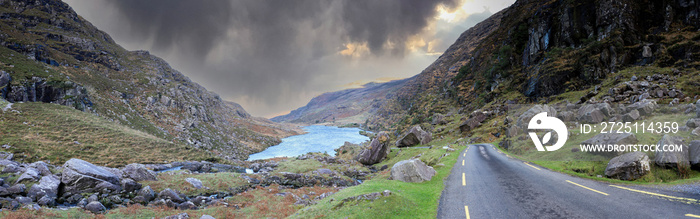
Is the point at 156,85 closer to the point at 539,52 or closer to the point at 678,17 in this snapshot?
the point at 539,52

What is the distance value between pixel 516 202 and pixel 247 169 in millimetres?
43280

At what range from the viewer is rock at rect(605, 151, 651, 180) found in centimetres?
1312

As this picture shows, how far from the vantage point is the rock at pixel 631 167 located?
13117 mm

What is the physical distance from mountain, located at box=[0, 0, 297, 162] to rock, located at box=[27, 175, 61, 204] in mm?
20108

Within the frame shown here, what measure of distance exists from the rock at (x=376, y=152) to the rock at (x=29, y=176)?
134 ft

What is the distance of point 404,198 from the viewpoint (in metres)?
14.2

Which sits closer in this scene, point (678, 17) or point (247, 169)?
point (247, 169)

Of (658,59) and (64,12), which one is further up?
(64,12)

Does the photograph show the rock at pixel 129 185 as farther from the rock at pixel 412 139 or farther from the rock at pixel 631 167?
the rock at pixel 412 139

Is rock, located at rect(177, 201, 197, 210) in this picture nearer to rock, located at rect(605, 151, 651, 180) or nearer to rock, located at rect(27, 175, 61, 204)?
rock, located at rect(27, 175, 61, 204)

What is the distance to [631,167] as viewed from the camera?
13.4m

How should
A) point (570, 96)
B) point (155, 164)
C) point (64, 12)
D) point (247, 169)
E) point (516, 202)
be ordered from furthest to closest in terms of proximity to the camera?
1. point (64, 12)
2. point (570, 96)
3. point (247, 169)
4. point (155, 164)
5. point (516, 202)

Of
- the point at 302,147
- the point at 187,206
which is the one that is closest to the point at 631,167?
the point at 187,206

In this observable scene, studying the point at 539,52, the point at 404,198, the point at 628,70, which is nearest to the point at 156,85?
the point at 404,198
